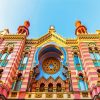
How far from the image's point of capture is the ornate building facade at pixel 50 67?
15.1 metres

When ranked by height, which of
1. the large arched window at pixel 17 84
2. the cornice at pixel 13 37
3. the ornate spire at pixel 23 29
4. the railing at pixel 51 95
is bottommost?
the railing at pixel 51 95

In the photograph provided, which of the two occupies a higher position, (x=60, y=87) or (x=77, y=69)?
(x=77, y=69)

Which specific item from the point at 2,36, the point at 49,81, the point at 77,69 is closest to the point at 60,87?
the point at 49,81

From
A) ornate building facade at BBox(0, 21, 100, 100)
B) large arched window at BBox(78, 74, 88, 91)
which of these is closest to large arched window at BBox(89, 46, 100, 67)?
ornate building facade at BBox(0, 21, 100, 100)

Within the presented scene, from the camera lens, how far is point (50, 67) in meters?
20.1

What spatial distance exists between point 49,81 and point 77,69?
3.30 metres

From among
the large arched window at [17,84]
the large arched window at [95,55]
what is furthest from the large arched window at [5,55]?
the large arched window at [95,55]

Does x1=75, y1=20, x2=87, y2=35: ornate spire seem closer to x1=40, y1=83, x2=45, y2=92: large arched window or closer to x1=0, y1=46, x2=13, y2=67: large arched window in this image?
x1=0, y1=46, x2=13, y2=67: large arched window

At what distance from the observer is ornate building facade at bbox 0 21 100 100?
49.5 feet

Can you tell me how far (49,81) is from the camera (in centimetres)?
1812

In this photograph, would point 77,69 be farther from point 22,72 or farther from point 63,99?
point 22,72

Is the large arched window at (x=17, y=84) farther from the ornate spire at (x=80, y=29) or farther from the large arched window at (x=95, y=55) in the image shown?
the ornate spire at (x=80, y=29)

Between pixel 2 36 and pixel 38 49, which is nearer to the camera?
pixel 38 49

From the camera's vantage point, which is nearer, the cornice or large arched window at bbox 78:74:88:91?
large arched window at bbox 78:74:88:91
